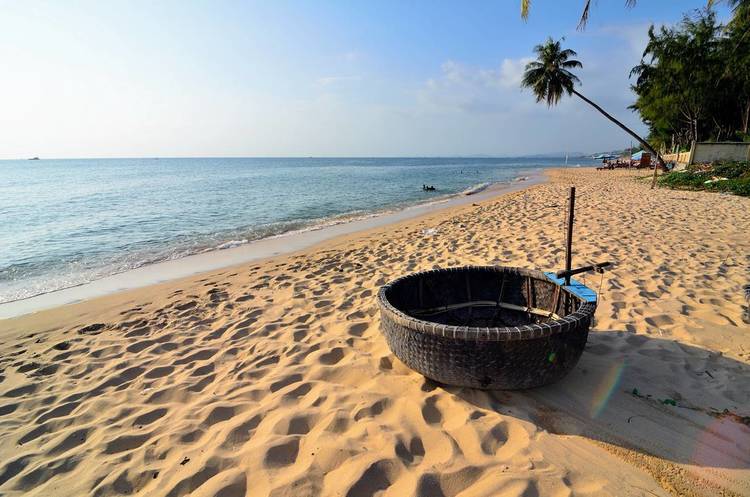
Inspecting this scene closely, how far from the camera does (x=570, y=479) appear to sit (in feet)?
6.34

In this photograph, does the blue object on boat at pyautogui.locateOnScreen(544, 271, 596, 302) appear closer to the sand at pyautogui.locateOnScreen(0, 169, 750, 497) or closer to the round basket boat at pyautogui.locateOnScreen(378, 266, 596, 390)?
the round basket boat at pyautogui.locateOnScreen(378, 266, 596, 390)

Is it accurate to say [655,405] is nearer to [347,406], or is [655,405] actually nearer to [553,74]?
[347,406]

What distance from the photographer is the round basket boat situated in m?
2.35

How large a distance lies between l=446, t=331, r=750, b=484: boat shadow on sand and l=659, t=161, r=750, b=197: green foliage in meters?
13.5

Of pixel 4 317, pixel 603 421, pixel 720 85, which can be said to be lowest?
pixel 4 317

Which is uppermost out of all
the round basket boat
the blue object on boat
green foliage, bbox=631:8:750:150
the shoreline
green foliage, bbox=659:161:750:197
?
green foliage, bbox=631:8:750:150

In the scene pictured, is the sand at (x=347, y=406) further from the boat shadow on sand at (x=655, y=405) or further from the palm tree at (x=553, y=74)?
the palm tree at (x=553, y=74)

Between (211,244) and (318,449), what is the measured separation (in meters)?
8.96

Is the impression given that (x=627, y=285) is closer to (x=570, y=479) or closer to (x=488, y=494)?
(x=570, y=479)

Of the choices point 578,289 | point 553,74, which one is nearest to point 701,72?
point 553,74

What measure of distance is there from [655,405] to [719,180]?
53.2ft

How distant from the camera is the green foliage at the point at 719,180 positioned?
12745 mm

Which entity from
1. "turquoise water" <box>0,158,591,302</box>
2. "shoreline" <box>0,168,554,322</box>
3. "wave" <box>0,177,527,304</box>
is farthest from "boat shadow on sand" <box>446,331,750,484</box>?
"turquoise water" <box>0,158,591,302</box>

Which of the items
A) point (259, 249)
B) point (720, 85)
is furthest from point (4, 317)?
point (720, 85)
